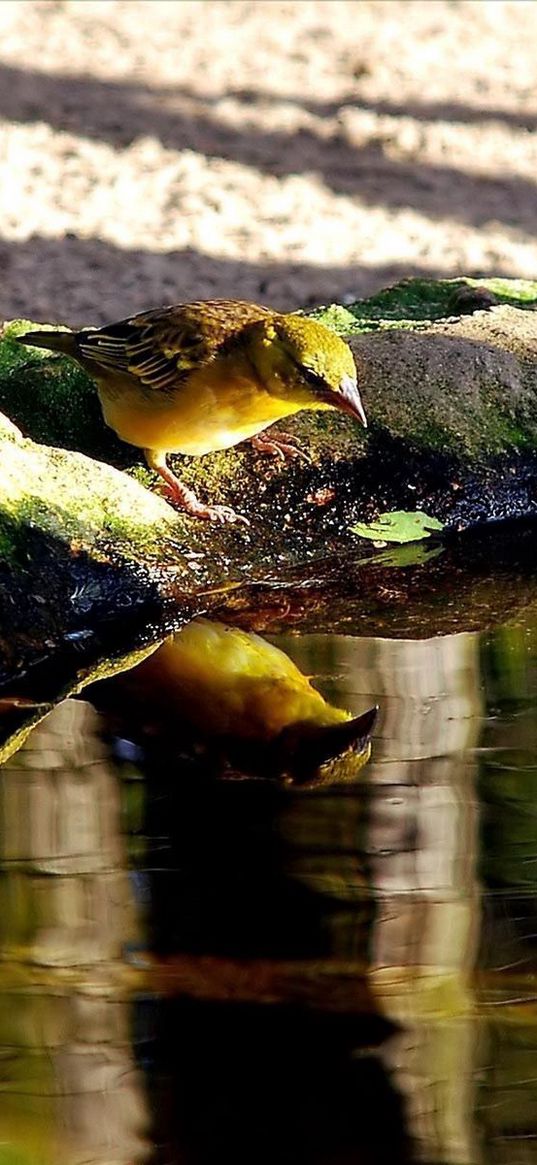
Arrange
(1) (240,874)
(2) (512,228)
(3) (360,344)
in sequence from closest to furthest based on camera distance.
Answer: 1. (1) (240,874)
2. (3) (360,344)
3. (2) (512,228)

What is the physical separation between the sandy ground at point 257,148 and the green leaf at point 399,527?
4021 millimetres

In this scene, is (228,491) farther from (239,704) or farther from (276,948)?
(276,948)

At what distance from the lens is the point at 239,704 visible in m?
5.01

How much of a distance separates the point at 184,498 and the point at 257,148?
24.7ft

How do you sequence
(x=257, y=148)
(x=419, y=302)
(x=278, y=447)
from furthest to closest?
(x=257, y=148) → (x=419, y=302) → (x=278, y=447)

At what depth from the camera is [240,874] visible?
409cm

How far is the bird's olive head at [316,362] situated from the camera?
17.7ft

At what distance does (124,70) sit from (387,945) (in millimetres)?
11388

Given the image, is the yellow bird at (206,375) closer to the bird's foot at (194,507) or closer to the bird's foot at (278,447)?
the bird's foot at (194,507)

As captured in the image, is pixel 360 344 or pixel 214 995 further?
pixel 360 344

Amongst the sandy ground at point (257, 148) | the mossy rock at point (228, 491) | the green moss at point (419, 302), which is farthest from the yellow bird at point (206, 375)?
Result: the sandy ground at point (257, 148)

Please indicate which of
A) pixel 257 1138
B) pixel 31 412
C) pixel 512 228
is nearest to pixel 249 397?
pixel 31 412

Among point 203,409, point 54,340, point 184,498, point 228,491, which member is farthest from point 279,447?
point 54,340

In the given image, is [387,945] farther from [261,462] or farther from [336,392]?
[261,462]
